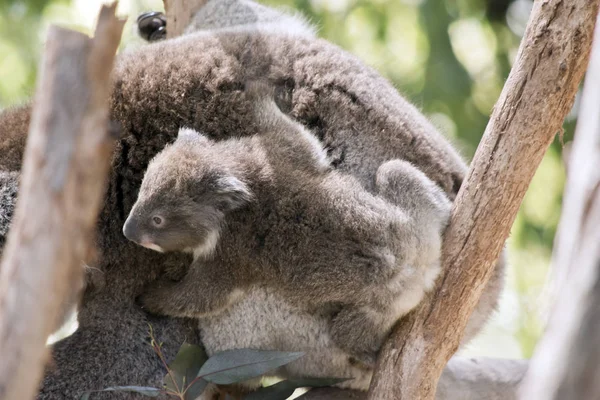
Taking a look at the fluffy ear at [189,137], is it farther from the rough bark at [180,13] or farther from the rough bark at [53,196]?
the rough bark at [180,13]

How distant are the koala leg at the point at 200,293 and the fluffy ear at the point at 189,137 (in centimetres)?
44

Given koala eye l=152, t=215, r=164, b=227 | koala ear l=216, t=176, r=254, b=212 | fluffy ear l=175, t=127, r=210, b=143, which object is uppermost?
koala ear l=216, t=176, r=254, b=212

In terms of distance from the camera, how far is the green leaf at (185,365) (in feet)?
8.80

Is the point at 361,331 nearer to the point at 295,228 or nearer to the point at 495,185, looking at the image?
the point at 295,228

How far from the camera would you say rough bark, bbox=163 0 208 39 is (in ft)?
13.0

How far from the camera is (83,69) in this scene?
4.51ft

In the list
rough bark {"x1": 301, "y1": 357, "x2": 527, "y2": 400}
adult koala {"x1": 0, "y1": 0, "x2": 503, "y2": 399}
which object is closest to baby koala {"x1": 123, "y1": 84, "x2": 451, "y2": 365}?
adult koala {"x1": 0, "y1": 0, "x2": 503, "y2": 399}

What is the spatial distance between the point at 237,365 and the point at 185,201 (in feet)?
1.99

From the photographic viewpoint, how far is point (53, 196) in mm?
1333

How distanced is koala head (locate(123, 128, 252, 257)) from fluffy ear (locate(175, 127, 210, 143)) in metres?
0.05

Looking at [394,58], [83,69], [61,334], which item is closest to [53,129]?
[83,69]

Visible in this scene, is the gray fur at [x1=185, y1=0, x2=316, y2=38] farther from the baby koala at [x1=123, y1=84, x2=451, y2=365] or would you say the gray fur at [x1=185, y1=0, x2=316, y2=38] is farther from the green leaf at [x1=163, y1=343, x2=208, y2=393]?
the green leaf at [x1=163, y1=343, x2=208, y2=393]

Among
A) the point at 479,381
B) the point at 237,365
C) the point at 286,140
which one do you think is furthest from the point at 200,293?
the point at 479,381

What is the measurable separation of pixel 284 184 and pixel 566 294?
4.98 ft
